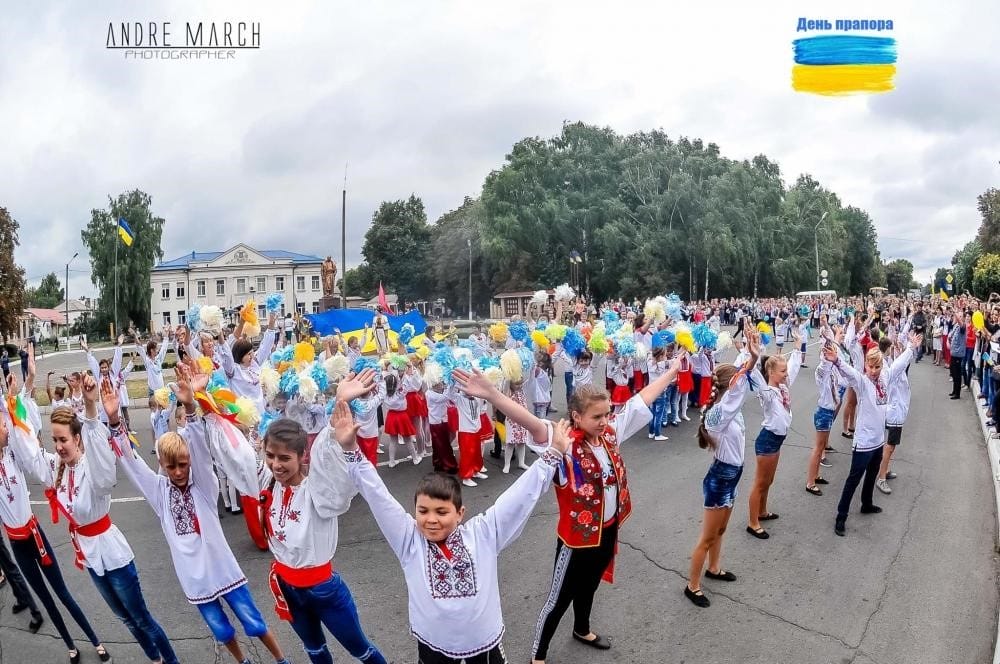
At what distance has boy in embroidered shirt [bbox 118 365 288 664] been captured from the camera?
3.67 meters

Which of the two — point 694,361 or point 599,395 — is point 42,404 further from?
point 599,395

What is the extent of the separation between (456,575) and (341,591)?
98 cm

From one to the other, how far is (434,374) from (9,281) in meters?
40.1

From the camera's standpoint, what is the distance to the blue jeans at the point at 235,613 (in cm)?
367

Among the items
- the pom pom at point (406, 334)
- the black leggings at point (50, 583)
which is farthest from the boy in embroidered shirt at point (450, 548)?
the pom pom at point (406, 334)

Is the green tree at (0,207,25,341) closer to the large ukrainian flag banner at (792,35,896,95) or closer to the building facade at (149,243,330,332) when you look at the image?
the building facade at (149,243,330,332)

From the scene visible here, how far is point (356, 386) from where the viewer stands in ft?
9.70

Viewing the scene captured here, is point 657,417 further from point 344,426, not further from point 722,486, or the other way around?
point 344,426

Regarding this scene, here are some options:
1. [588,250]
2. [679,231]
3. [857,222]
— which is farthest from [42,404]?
[857,222]

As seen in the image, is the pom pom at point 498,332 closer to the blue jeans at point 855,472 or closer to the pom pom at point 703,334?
the pom pom at point 703,334

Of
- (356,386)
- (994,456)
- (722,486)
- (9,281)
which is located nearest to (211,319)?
(356,386)

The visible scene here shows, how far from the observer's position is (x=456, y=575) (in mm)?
2748

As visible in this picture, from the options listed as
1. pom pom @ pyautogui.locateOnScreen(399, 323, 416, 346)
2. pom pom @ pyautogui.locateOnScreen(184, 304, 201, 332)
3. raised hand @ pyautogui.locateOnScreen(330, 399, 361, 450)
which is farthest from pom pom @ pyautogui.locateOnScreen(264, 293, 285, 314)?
raised hand @ pyautogui.locateOnScreen(330, 399, 361, 450)

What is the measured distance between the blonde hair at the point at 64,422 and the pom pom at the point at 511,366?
4.74 metres
